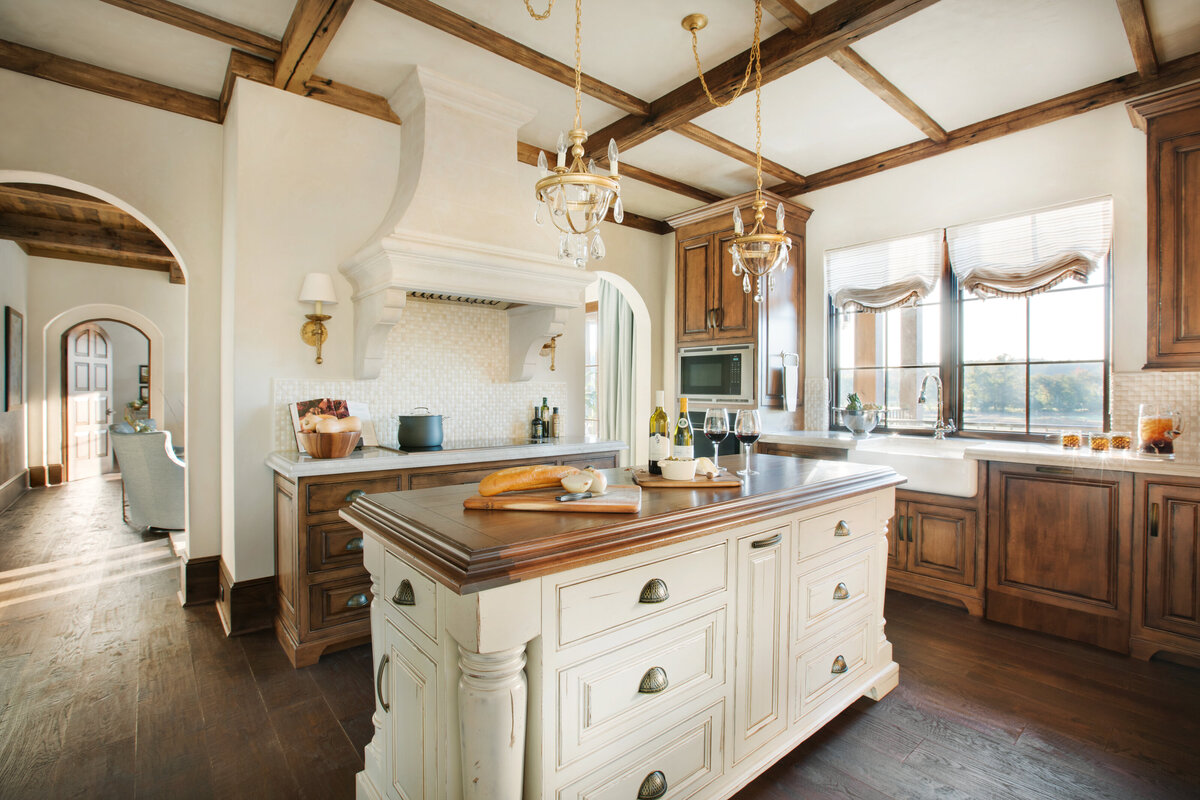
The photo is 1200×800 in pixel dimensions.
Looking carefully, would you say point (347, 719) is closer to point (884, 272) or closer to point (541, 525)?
point (541, 525)

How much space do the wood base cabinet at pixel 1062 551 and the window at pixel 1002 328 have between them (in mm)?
673

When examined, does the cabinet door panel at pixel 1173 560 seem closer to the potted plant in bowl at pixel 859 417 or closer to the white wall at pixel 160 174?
the potted plant in bowl at pixel 859 417

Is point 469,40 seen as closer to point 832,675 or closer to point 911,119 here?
point 911,119

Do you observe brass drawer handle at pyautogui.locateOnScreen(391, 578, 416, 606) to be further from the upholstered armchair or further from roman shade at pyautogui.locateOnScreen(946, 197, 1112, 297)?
the upholstered armchair

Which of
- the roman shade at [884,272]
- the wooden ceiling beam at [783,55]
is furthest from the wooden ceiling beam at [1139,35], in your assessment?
the roman shade at [884,272]

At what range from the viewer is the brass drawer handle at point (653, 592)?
1.38m

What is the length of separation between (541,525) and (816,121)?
134 inches

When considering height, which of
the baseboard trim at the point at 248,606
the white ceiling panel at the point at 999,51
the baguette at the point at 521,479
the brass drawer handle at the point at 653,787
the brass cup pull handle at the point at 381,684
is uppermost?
the white ceiling panel at the point at 999,51

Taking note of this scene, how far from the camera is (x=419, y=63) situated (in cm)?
297

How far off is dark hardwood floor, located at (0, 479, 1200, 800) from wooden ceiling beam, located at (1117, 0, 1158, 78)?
2884 mm

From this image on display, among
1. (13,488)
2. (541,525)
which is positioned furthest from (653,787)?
(13,488)

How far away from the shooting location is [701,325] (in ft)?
15.4

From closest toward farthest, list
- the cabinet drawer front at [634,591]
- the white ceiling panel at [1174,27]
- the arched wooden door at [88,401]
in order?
the cabinet drawer front at [634,591] < the white ceiling panel at [1174,27] < the arched wooden door at [88,401]

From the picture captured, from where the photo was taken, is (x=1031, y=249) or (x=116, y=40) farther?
(x=1031, y=249)
